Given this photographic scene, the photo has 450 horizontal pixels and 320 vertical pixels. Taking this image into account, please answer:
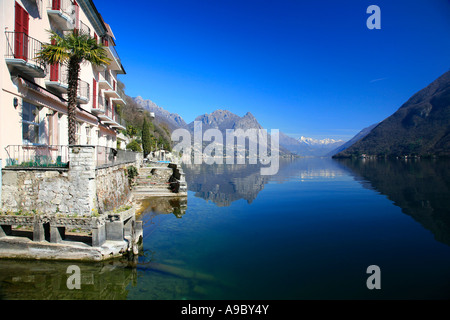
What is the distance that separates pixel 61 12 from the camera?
14.3 m

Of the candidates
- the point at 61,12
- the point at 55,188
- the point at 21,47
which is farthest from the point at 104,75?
the point at 55,188

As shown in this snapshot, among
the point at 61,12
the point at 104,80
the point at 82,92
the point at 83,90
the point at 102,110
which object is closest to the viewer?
the point at 61,12

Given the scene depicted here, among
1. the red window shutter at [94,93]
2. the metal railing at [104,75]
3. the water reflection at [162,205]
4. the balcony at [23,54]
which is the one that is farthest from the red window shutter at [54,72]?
the water reflection at [162,205]

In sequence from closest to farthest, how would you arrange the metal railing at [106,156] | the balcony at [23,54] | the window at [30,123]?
the balcony at [23,54] → the window at [30,123] → the metal railing at [106,156]

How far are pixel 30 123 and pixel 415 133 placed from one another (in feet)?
574

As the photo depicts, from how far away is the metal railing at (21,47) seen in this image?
35.3 ft

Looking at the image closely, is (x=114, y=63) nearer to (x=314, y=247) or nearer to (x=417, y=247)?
(x=314, y=247)

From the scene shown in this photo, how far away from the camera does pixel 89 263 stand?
30.8 ft

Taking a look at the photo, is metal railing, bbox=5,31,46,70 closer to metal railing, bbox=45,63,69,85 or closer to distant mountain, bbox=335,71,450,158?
metal railing, bbox=45,63,69,85

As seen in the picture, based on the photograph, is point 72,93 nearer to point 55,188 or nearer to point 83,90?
point 55,188

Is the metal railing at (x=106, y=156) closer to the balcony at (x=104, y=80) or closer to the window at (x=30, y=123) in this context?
the window at (x=30, y=123)

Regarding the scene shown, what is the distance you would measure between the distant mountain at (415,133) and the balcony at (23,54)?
133244 millimetres

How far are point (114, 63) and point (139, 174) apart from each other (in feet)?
39.1

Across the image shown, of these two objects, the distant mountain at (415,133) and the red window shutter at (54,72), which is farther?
the distant mountain at (415,133)
